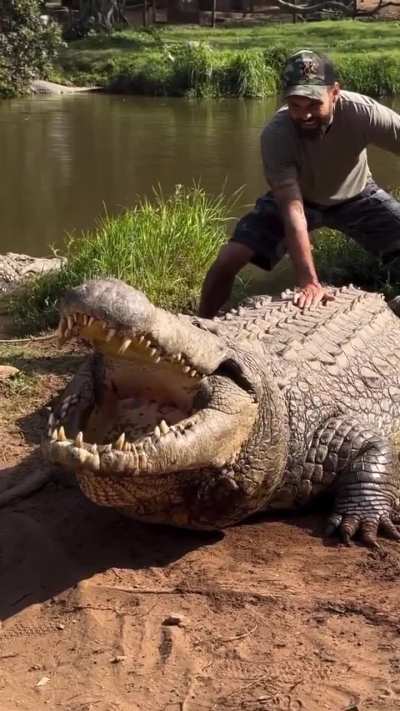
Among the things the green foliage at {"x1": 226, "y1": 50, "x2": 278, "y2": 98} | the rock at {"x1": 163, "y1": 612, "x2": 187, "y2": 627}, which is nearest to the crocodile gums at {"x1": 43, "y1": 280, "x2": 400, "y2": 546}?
the rock at {"x1": 163, "y1": 612, "x2": 187, "y2": 627}

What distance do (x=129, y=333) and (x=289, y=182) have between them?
2.64 metres

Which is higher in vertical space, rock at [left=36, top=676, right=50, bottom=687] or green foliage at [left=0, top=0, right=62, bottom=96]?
green foliage at [left=0, top=0, right=62, bottom=96]

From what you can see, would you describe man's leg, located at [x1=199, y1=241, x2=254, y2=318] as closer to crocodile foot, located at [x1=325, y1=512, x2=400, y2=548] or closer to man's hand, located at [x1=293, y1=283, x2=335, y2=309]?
man's hand, located at [x1=293, y1=283, x2=335, y2=309]

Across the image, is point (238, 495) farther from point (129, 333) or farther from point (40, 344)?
point (40, 344)

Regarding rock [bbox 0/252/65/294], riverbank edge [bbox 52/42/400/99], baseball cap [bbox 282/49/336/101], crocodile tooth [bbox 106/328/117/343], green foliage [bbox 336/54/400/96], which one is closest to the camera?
crocodile tooth [bbox 106/328/117/343]

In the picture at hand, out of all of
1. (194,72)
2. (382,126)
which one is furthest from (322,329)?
(194,72)

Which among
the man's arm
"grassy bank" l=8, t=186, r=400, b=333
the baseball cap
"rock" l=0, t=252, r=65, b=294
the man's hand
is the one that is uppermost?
the baseball cap

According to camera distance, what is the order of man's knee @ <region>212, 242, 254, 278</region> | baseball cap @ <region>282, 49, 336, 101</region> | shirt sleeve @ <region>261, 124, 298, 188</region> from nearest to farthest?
1. baseball cap @ <region>282, 49, 336, 101</region>
2. shirt sleeve @ <region>261, 124, 298, 188</region>
3. man's knee @ <region>212, 242, 254, 278</region>

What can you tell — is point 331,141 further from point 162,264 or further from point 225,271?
point 162,264

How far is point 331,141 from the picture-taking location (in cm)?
532

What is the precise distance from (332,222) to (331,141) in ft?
1.93

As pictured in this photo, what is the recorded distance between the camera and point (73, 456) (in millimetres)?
2816

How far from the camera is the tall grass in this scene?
6441 mm

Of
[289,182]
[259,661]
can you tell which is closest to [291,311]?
[289,182]
